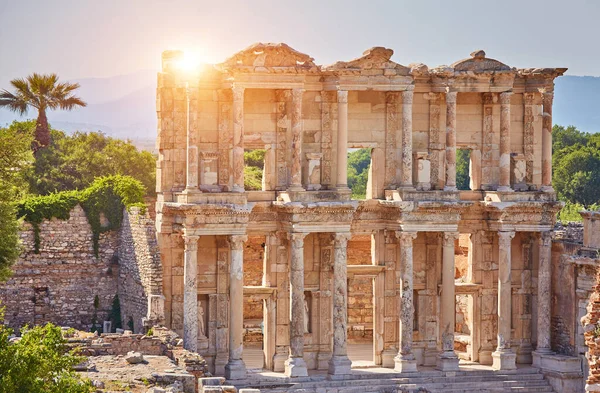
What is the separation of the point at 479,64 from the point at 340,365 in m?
9.46

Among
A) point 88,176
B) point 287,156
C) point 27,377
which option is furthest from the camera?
point 88,176

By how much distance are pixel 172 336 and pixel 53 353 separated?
35.0 ft

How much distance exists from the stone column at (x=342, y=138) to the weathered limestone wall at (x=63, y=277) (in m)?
7.75

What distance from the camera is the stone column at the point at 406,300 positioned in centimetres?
3384

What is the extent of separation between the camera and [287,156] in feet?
110

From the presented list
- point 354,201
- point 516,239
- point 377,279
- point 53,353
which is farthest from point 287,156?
point 53,353

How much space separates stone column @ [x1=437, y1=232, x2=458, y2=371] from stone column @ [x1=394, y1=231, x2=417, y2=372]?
93cm

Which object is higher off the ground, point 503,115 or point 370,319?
point 503,115

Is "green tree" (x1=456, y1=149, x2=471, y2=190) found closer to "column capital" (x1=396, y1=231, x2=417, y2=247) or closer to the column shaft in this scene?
the column shaft

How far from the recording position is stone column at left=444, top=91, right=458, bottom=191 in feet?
112

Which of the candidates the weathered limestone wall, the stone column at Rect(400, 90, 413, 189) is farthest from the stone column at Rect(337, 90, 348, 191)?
the weathered limestone wall

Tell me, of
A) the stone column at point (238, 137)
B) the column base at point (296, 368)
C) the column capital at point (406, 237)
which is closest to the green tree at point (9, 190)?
the stone column at point (238, 137)

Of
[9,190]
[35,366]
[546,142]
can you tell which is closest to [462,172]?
[546,142]

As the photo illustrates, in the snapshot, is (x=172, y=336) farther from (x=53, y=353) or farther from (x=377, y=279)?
(x=53, y=353)
